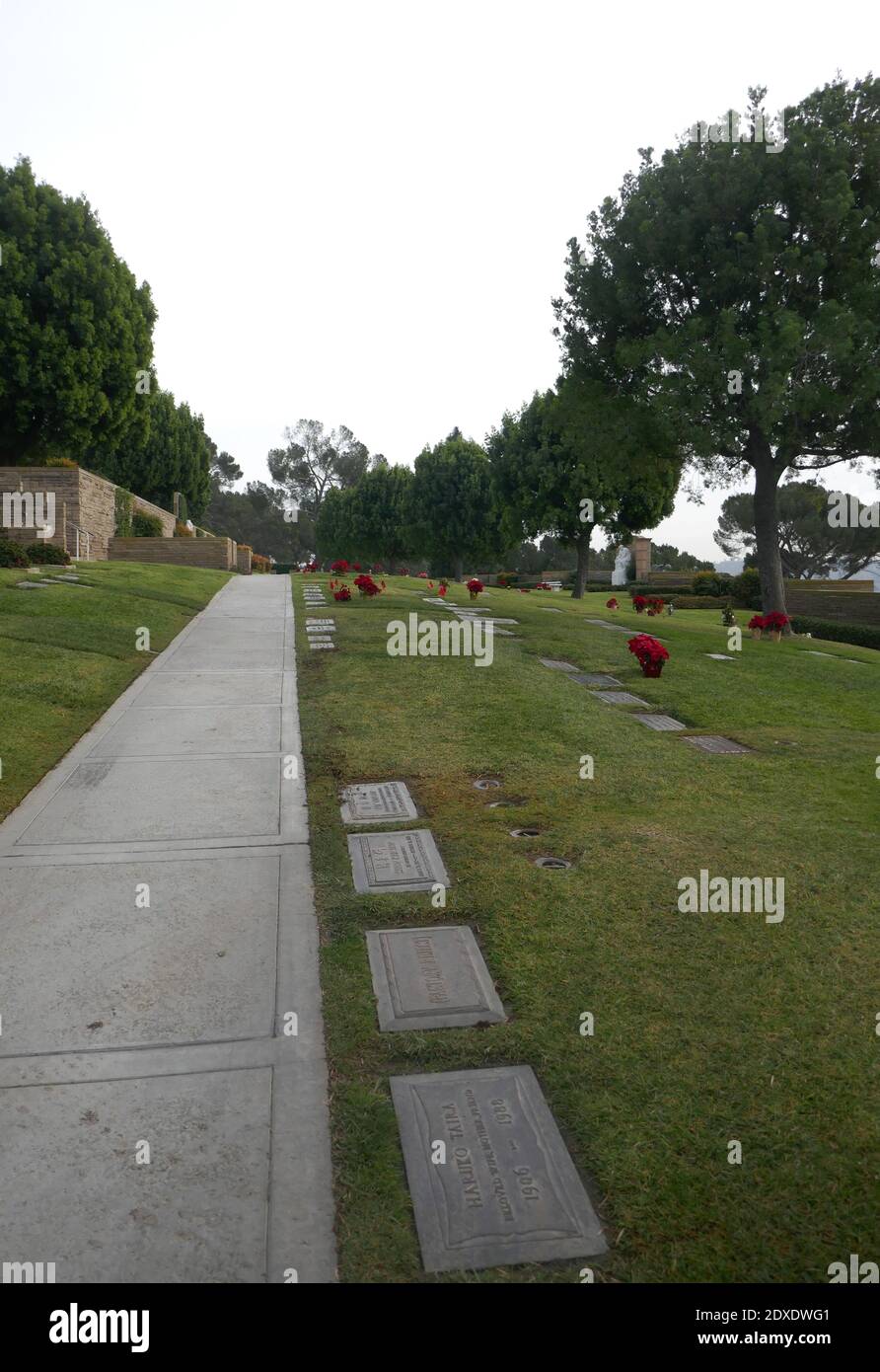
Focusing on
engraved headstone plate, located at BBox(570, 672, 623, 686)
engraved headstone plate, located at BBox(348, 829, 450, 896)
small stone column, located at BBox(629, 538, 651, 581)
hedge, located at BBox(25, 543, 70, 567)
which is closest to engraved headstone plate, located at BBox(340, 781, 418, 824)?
engraved headstone plate, located at BBox(348, 829, 450, 896)

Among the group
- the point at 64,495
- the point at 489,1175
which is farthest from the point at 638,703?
the point at 64,495

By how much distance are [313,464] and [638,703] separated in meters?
89.5

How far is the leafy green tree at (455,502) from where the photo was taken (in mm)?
51344

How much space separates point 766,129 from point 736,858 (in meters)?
20.8

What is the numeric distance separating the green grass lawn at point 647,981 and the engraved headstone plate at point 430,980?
80mm

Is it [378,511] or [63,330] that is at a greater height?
[63,330]

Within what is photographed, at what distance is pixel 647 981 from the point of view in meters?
3.91

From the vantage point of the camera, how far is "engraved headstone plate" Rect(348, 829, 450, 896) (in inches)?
196

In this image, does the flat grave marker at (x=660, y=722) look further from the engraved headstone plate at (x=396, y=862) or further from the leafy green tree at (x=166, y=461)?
the leafy green tree at (x=166, y=461)

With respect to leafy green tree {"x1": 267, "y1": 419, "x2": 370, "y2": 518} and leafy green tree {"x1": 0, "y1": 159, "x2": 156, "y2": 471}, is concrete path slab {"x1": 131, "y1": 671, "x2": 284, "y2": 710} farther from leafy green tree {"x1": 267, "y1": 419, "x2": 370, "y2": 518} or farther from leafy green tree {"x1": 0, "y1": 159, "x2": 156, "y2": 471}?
leafy green tree {"x1": 267, "y1": 419, "x2": 370, "y2": 518}

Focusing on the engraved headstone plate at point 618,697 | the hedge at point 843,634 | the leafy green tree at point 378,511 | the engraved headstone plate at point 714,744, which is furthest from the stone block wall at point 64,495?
the leafy green tree at point 378,511

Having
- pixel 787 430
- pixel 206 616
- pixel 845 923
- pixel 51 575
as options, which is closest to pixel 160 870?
pixel 845 923

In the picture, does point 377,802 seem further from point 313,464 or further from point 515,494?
point 313,464

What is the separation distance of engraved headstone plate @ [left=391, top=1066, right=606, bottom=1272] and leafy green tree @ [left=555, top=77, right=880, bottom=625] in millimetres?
18076
